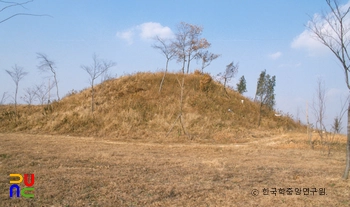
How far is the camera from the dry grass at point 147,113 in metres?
→ 19.3

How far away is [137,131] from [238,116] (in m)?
9.22

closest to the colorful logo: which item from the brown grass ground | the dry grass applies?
the brown grass ground

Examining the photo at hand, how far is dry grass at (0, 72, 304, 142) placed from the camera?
19.3 meters

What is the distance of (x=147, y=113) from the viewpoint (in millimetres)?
21812

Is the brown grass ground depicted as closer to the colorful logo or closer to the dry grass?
the colorful logo

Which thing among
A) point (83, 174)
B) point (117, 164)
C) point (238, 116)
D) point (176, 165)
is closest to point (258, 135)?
point (238, 116)

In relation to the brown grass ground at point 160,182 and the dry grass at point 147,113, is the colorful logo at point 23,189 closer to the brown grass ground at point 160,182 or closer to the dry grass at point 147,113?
the brown grass ground at point 160,182

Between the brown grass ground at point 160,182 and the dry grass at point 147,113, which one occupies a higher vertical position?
the dry grass at point 147,113

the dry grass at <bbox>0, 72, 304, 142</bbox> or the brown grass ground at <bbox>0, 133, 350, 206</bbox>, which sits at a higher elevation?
the dry grass at <bbox>0, 72, 304, 142</bbox>

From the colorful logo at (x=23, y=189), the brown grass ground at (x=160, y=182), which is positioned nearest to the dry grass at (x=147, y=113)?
the brown grass ground at (x=160, y=182)

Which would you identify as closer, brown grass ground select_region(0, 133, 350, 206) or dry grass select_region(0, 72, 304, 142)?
brown grass ground select_region(0, 133, 350, 206)

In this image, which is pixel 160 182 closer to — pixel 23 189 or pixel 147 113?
pixel 23 189

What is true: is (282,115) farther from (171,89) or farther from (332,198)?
(332,198)

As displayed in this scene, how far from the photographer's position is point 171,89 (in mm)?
25875
